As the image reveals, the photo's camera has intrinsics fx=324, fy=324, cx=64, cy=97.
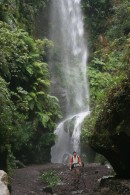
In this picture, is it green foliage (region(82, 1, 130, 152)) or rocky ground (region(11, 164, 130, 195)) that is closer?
rocky ground (region(11, 164, 130, 195))

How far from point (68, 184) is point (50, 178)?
1337 mm

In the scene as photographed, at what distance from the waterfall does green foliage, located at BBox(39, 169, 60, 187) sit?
236 inches

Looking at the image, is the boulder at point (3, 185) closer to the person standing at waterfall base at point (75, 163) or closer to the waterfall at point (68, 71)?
the person standing at waterfall base at point (75, 163)

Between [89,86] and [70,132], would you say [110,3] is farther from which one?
[70,132]

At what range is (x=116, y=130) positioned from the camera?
28.2 ft

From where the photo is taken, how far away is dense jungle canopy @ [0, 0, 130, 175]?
8898mm

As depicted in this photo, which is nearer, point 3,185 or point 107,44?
point 3,185

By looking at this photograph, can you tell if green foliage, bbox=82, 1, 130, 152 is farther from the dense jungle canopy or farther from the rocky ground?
the rocky ground

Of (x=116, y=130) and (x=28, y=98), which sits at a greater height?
(x=28, y=98)

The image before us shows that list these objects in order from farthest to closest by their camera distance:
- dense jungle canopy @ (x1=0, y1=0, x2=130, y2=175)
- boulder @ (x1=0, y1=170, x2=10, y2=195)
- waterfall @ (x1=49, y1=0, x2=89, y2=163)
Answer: waterfall @ (x1=49, y1=0, x2=89, y2=163) < dense jungle canopy @ (x1=0, y1=0, x2=130, y2=175) < boulder @ (x1=0, y1=170, x2=10, y2=195)

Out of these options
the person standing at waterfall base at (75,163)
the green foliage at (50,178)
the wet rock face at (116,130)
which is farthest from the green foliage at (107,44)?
the wet rock face at (116,130)

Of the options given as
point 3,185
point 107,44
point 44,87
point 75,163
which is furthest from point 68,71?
point 3,185

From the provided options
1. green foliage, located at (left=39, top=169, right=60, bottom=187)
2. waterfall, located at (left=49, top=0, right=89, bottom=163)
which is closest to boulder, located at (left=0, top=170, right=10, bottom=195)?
green foliage, located at (left=39, top=169, right=60, bottom=187)

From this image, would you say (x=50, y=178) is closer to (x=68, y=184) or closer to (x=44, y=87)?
(x=68, y=184)
